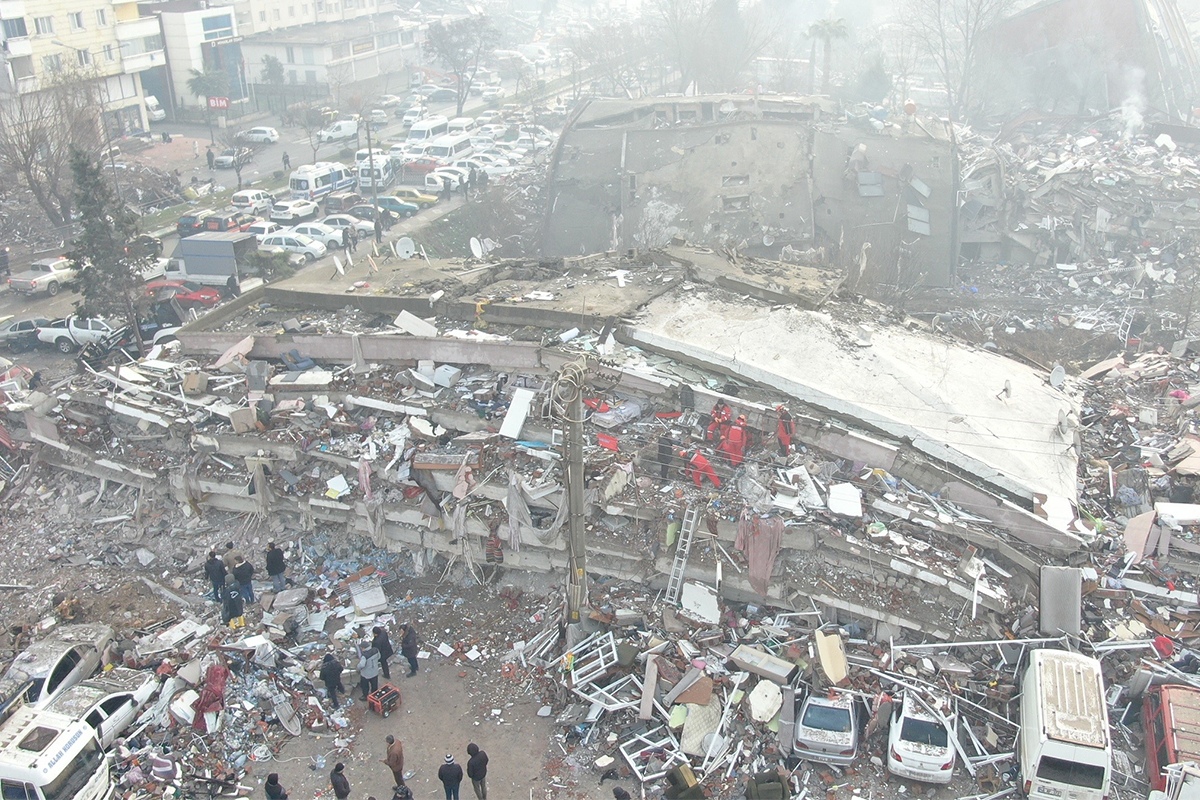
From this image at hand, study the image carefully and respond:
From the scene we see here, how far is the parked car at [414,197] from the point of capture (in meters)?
30.1

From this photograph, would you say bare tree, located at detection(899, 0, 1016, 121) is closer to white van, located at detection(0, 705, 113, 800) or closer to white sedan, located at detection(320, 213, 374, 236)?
white sedan, located at detection(320, 213, 374, 236)

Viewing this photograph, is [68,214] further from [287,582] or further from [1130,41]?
[1130,41]

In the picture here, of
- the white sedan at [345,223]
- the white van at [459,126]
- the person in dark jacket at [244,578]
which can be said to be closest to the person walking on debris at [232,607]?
the person in dark jacket at [244,578]

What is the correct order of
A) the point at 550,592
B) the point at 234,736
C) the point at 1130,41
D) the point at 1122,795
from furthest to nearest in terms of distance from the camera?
1. the point at 1130,41
2. the point at 550,592
3. the point at 234,736
4. the point at 1122,795

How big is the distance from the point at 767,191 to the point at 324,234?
41.9 feet

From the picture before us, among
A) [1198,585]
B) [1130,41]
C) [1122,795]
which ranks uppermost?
[1130,41]

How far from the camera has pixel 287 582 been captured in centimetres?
1263

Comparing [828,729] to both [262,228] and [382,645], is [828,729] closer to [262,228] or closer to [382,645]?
[382,645]

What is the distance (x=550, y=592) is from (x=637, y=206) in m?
16.9

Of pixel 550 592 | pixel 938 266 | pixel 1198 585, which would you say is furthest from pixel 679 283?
pixel 938 266

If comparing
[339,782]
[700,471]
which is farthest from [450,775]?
[700,471]

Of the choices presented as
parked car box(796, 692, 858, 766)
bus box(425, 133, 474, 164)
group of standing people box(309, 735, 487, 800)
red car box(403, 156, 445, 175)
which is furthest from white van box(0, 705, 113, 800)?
bus box(425, 133, 474, 164)

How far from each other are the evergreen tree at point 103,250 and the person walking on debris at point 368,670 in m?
11.5

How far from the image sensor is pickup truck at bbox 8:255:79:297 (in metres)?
23.2
